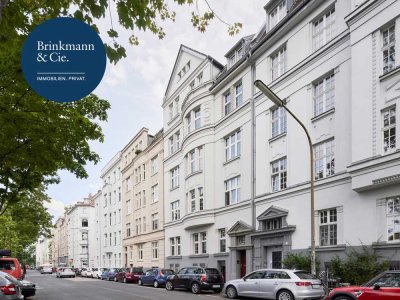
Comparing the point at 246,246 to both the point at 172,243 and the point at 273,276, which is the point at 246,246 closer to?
the point at 273,276

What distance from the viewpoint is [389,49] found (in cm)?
1739

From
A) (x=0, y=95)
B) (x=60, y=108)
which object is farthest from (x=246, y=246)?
(x=0, y=95)

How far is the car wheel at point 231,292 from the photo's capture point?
2044cm

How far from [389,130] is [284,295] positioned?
7.42 meters

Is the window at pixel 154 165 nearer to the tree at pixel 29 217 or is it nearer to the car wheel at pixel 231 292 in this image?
the tree at pixel 29 217

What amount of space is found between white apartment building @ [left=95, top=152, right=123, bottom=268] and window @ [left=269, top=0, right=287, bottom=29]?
40675 millimetres

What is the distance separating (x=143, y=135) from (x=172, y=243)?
611 inches

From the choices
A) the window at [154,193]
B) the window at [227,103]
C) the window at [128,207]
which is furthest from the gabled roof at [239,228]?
the window at [128,207]

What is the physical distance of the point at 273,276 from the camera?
18.3m

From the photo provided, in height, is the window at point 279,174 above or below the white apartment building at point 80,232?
above

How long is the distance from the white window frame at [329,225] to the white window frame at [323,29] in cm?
783

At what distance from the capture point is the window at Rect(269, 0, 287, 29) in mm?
25631

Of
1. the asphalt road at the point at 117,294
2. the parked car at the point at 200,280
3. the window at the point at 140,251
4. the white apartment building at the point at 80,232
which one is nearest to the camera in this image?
the asphalt road at the point at 117,294

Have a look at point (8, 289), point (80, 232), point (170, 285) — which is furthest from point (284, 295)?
point (80, 232)
